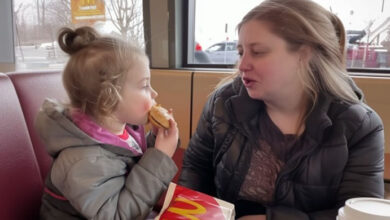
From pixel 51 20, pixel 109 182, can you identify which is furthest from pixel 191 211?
pixel 51 20

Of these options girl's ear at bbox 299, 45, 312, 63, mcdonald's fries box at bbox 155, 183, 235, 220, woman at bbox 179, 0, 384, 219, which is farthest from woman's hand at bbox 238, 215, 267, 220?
girl's ear at bbox 299, 45, 312, 63

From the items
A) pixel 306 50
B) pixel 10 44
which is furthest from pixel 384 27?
pixel 10 44

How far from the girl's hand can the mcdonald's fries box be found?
144 mm

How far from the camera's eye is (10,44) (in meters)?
2.66

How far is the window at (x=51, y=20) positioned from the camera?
7.29ft

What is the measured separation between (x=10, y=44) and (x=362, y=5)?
2.49 m

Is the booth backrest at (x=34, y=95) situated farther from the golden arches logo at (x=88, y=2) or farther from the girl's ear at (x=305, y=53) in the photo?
the golden arches logo at (x=88, y=2)

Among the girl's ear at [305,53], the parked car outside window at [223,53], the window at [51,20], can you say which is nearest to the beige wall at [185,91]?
the parked car outside window at [223,53]

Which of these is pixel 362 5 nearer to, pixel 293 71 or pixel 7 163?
pixel 293 71

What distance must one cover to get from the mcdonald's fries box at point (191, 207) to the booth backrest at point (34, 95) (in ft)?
1.82

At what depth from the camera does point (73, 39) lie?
1.00 metres

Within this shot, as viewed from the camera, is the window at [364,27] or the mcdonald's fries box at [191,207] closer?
the mcdonald's fries box at [191,207]

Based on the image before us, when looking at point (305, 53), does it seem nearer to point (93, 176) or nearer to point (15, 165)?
point (93, 176)

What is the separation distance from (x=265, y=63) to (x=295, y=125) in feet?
0.84
